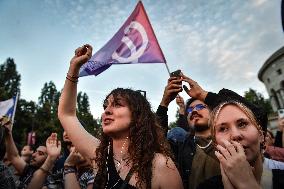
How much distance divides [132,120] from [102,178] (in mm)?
714

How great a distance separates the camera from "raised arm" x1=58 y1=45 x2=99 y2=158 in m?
3.26

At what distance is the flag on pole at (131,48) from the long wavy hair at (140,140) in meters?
2.45

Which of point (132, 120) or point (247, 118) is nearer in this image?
point (247, 118)

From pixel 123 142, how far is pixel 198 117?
1450 millimetres

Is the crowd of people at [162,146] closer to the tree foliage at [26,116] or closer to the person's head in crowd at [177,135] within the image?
the person's head in crowd at [177,135]

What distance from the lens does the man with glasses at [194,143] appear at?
3100 millimetres

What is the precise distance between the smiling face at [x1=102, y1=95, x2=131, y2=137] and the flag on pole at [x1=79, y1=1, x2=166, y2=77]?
2.60 meters

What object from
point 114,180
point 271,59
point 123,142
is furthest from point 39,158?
point 271,59

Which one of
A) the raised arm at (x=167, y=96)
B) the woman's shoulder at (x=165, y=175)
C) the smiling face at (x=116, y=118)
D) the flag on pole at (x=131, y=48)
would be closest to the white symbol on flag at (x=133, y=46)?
the flag on pole at (x=131, y=48)

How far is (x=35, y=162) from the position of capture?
560 cm

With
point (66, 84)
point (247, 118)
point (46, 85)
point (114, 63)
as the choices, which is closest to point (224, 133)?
point (247, 118)

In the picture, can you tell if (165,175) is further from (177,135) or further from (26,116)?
(26,116)

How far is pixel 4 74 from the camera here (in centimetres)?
7156

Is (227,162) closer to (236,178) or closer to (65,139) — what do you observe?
(236,178)
